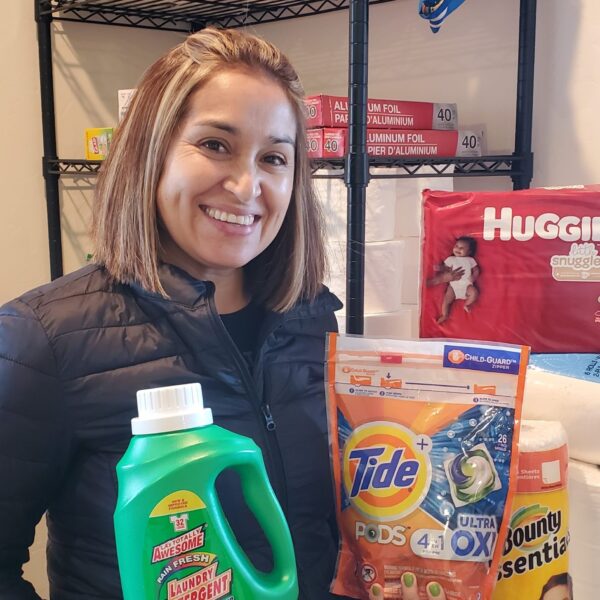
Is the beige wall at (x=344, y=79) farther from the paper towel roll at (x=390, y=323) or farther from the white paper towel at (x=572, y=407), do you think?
the white paper towel at (x=572, y=407)

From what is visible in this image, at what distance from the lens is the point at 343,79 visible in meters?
1.70

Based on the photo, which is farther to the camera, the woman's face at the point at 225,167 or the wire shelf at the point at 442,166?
the wire shelf at the point at 442,166

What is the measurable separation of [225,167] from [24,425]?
0.33 m

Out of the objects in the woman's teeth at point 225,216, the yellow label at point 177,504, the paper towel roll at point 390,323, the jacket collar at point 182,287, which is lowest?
the yellow label at point 177,504

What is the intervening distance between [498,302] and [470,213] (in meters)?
0.12

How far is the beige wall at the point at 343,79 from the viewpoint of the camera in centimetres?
134

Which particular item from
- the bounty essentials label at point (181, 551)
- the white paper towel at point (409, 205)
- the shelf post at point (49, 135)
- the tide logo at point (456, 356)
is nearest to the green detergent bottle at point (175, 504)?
the bounty essentials label at point (181, 551)

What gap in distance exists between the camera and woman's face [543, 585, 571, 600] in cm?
73

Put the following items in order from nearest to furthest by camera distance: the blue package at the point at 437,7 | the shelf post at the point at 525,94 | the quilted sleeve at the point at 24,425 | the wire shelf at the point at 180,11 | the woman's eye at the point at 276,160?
the quilted sleeve at the point at 24,425
the woman's eye at the point at 276,160
the blue package at the point at 437,7
the shelf post at the point at 525,94
the wire shelf at the point at 180,11

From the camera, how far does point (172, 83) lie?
2.55 ft

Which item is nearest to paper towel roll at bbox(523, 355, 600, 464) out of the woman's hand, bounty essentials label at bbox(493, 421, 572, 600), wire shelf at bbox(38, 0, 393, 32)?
bounty essentials label at bbox(493, 421, 572, 600)

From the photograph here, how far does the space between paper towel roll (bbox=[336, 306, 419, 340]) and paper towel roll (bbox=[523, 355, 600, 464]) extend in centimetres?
42

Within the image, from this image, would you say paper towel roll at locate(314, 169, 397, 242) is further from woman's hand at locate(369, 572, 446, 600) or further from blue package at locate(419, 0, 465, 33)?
woman's hand at locate(369, 572, 446, 600)

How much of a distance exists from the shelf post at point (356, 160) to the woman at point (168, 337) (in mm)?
196
